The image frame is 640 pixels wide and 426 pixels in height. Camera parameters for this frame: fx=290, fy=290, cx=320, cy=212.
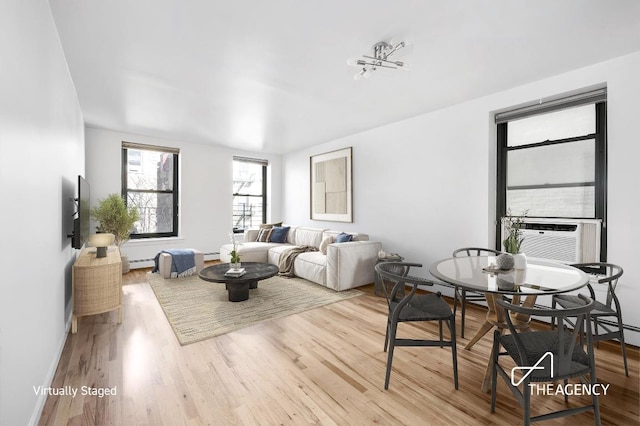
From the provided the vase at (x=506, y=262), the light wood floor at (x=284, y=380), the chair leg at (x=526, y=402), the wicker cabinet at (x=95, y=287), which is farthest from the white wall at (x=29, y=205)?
the vase at (x=506, y=262)

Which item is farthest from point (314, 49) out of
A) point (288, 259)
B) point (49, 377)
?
point (288, 259)

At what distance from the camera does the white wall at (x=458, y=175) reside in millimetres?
2672

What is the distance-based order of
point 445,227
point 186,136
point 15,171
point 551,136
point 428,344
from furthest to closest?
point 186,136, point 445,227, point 551,136, point 428,344, point 15,171

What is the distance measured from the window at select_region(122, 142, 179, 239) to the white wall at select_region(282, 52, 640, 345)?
130 inches

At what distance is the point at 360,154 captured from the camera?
5.35 metres

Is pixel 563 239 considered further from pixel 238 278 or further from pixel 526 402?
pixel 238 278

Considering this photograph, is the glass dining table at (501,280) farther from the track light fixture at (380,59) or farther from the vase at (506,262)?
the track light fixture at (380,59)

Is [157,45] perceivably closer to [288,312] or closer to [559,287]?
[288,312]

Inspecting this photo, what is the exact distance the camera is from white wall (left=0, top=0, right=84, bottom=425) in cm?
130

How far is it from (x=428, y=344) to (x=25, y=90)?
285 centimetres

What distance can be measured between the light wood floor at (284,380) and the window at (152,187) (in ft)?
10.8

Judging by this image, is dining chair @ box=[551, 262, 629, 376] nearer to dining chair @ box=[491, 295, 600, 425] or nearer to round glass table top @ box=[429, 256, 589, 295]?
round glass table top @ box=[429, 256, 589, 295]

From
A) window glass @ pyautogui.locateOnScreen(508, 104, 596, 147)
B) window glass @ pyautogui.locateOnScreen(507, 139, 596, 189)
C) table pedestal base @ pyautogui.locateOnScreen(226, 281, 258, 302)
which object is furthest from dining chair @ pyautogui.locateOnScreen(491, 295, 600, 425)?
table pedestal base @ pyautogui.locateOnScreen(226, 281, 258, 302)

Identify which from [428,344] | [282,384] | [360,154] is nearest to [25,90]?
[282,384]
